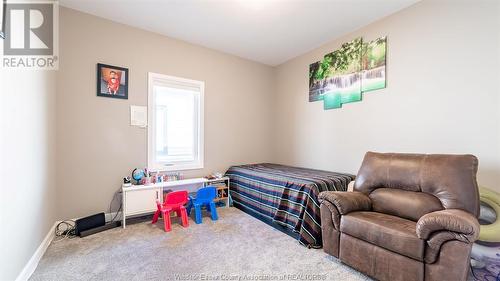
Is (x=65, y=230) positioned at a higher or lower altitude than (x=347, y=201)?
lower

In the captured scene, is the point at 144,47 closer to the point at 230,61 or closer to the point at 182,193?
the point at 230,61

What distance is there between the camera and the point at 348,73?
3.10 metres

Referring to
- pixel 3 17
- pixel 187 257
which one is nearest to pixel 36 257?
pixel 187 257

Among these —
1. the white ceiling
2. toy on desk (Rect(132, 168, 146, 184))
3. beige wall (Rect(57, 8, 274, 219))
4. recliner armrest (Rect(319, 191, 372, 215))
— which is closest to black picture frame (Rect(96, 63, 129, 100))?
beige wall (Rect(57, 8, 274, 219))

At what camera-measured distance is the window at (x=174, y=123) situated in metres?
3.14

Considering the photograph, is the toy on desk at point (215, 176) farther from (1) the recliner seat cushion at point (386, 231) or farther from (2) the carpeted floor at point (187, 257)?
(1) the recliner seat cushion at point (386, 231)

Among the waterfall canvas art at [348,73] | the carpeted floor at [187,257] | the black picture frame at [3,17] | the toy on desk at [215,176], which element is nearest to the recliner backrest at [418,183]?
the carpeted floor at [187,257]

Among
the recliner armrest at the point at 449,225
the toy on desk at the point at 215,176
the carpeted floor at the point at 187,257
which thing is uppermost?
the recliner armrest at the point at 449,225

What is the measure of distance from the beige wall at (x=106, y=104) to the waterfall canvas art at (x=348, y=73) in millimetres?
1713

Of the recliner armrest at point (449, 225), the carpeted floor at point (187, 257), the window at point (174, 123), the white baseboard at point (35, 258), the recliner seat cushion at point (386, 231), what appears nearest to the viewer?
the recliner armrest at point (449, 225)

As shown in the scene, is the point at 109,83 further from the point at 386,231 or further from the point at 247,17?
the point at 386,231

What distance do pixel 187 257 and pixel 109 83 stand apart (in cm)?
241

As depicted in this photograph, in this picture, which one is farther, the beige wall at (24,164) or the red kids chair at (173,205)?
the red kids chair at (173,205)

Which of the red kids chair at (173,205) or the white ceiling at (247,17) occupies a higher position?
the white ceiling at (247,17)
